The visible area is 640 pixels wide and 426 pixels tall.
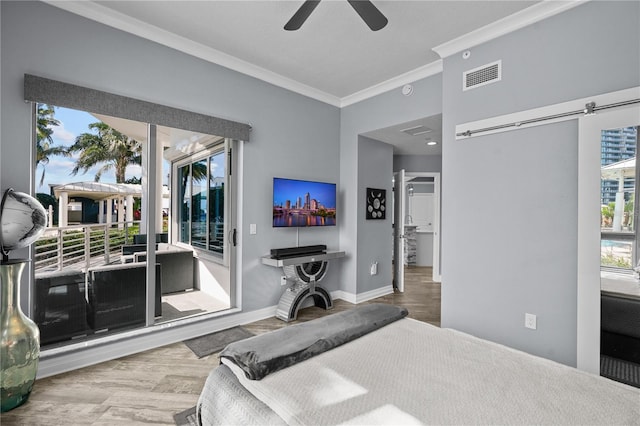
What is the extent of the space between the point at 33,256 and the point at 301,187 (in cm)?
255

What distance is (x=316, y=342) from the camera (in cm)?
153

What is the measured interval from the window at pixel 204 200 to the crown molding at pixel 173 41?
3.03ft

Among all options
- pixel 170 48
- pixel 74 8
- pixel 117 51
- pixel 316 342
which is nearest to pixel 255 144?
pixel 170 48

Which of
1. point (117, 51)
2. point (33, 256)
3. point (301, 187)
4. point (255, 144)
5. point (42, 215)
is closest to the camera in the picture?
point (42, 215)

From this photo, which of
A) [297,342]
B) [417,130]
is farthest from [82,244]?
[417,130]

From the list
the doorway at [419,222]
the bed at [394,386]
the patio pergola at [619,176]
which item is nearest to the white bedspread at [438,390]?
the bed at [394,386]

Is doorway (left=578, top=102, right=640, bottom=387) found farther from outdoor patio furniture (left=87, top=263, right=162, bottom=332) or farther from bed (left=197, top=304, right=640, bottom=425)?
outdoor patio furniture (left=87, top=263, right=162, bottom=332)

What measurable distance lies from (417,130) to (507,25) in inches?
63.9

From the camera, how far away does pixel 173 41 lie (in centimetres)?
288

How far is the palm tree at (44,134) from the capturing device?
235 cm

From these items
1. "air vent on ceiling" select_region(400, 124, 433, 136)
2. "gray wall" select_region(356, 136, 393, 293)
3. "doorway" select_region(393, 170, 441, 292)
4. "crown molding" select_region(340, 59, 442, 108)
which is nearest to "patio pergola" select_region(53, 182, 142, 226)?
"gray wall" select_region(356, 136, 393, 293)

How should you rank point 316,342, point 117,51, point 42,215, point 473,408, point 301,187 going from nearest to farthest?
point 473,408
point 316,342
point 42,215
point 117,51
point 301,187

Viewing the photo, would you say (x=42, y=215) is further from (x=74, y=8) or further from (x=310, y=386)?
(x=310, y=386)

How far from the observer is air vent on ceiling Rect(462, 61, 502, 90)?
270 centimetres
